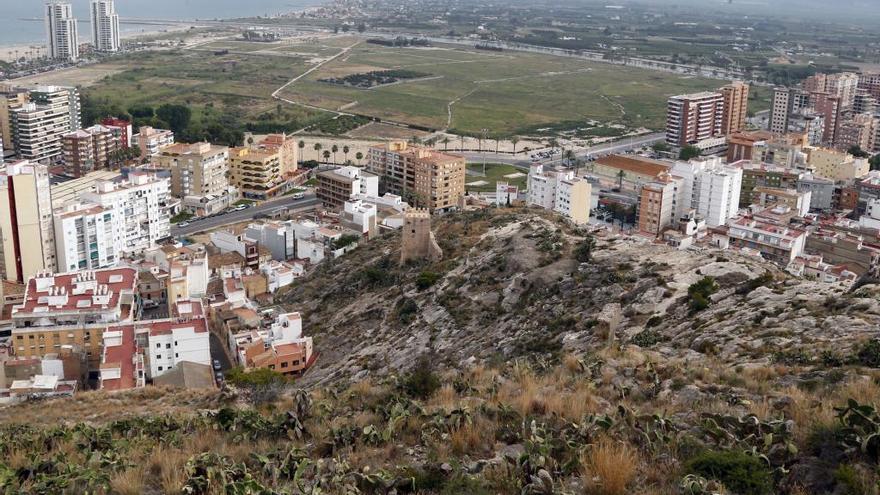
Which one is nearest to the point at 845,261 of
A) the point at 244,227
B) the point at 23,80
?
the point at 244,227

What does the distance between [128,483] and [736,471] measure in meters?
4.56

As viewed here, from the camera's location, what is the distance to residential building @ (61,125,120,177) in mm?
46031

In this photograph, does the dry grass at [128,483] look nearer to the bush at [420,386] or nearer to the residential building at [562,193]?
the bush at [420,386]

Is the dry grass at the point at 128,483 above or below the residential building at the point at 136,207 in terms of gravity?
above

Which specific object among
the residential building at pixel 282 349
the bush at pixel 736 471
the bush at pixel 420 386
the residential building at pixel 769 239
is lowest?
the residential building at pixel 282 349

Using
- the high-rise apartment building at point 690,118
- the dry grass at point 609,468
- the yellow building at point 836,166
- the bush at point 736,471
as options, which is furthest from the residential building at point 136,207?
the high-rise apartment building at point 690,118

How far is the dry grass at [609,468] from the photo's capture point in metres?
5.93

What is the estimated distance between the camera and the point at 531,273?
18.9 m

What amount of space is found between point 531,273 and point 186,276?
13.2m

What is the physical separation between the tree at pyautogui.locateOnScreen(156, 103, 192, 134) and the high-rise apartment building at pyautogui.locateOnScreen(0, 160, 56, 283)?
2805 cm

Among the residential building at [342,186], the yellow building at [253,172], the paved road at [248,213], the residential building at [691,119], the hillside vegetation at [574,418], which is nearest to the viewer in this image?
the hillside vegetation at [574,418]

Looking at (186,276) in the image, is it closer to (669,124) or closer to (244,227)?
(244,227)

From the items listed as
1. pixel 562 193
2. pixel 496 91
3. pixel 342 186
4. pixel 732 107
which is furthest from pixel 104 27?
pixel 562 193

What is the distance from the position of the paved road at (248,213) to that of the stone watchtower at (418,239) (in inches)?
633
